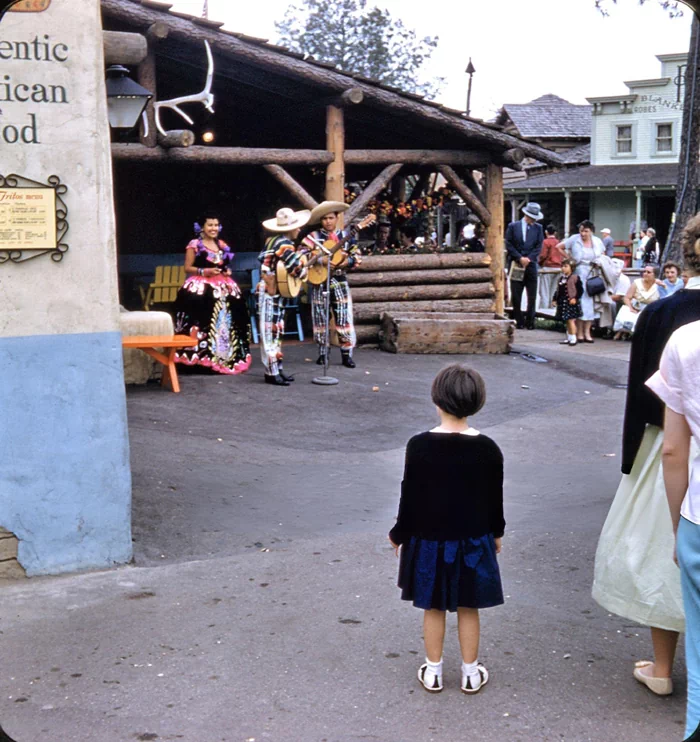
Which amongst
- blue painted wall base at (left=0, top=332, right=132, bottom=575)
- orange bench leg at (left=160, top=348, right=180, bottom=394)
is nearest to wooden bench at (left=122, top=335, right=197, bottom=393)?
orange bench leg at (left=160, top=348, right=180, bottom=394)

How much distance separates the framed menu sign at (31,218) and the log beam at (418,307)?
908 cm

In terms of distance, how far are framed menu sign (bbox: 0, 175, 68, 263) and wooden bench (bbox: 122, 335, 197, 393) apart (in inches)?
191

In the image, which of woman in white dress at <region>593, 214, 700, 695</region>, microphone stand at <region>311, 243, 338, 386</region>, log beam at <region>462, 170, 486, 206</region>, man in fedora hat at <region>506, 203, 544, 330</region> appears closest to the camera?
woman in white dress at <region>593, 214, 700, 695</region>

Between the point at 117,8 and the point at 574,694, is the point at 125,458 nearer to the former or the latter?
the point at 574,694

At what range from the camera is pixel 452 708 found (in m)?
4.00

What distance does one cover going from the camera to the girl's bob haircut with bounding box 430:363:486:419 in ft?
13.0

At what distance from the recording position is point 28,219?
17.6ft

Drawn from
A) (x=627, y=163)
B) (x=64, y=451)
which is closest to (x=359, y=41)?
(x=627, y=163)

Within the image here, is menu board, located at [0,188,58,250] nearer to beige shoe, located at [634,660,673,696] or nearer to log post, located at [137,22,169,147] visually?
beige shoe, located at [634,660,673,696]

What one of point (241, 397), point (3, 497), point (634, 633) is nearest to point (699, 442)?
point (634, 633)

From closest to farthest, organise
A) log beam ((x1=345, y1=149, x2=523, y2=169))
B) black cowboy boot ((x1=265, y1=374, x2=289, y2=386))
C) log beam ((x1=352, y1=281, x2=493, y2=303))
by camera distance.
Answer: black cowboy boot ((x1=265, y1=374, x2=289, y2=386))
log beam ((x1=345, y1=149, x2=523, y2=169))
log beam ((x1=352, y1=281, x2=493, y2=303))

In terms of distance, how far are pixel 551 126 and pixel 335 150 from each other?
119ft

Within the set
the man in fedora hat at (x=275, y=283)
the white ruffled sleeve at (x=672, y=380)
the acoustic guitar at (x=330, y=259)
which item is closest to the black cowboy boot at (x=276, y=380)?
the man in fedora hat at (x=275, y=283)

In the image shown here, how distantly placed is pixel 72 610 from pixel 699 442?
3.21 m
